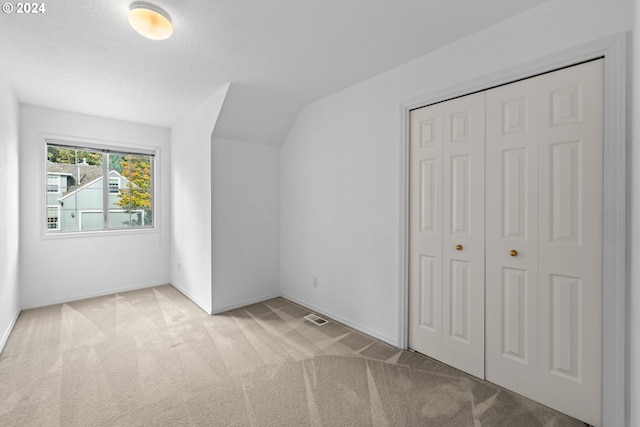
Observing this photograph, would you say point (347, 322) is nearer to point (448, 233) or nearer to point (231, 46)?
point (448, 233)

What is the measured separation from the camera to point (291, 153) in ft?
12.6

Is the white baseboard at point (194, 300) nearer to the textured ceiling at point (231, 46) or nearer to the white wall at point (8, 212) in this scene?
the white wall at point (8, 212)

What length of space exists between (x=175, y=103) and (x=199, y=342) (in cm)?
282

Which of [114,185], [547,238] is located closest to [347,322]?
[547,238]

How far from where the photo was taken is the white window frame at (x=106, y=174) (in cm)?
367

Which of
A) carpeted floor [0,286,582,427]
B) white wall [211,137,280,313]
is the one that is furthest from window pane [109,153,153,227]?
white wall [211,137,280,313]

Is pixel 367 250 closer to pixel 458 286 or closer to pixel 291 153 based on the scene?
pixel 458 286

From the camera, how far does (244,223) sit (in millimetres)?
3686

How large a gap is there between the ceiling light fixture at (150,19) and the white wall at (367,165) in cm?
178

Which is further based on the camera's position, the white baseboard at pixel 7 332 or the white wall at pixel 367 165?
the white baseboard at pixel 7 332

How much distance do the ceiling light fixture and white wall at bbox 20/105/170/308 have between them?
2.87m

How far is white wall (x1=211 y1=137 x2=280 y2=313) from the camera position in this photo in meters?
3.46

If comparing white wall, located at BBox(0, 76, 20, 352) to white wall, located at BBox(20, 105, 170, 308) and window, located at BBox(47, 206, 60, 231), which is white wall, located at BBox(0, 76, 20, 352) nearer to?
white wall, located at BBox(20, 105, 170, 308)

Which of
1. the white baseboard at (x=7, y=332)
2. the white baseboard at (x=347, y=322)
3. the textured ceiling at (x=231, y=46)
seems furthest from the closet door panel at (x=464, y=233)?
the white baseboard at (x=7, y=332)
